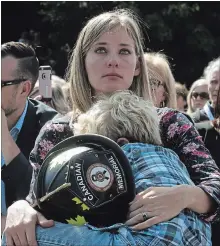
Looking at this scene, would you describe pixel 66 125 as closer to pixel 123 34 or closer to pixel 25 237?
pixel 123 34

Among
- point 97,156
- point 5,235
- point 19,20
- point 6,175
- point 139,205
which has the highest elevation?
point 97,156

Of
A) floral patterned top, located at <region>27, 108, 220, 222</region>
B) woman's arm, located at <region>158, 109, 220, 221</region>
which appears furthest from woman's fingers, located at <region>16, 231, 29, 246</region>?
Result: woman's arm, located at <region>158, 109, 220, 221</region>

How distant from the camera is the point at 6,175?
275 cm

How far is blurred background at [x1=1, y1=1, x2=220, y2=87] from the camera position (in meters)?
15.6

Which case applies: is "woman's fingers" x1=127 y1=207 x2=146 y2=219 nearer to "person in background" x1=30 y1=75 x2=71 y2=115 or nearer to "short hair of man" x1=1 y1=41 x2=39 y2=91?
"short hair of man" x1=1 y1=41 x2=39 y2=91

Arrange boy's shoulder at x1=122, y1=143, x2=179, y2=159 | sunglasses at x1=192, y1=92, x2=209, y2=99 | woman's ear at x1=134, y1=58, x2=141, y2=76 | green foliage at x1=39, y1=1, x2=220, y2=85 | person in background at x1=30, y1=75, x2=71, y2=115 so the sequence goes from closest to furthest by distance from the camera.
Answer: boy's shoulder at x1=122, y1=143, x2=179, y2=159
woman's ear at x1=134, y1=58, x2=141, y2=76
person in background at x1=30, y1=75, x2=71, y2=115
sunglasses at x1=192, y1=92, x2=209, y2=99
green foliage at x1=39, y1=1, x2=220, y2=85

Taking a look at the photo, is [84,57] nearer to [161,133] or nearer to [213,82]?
[161,133]

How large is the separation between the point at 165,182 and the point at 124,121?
25 centimetres

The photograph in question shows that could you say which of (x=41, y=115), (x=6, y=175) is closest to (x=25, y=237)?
(x=6, y=175)

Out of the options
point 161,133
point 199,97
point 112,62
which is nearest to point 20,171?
point 112,62

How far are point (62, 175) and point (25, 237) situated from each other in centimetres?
21

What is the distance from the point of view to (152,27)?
15.5 meters

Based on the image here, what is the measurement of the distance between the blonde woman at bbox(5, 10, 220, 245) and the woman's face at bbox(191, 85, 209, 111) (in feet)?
11.9

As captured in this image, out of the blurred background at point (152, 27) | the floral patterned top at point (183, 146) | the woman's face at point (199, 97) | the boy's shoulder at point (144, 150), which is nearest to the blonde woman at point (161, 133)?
the floral patterned top at point (183, 146)
